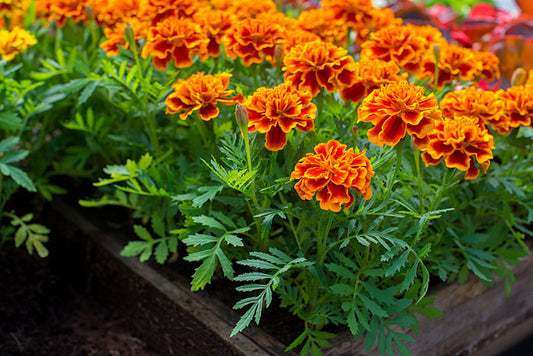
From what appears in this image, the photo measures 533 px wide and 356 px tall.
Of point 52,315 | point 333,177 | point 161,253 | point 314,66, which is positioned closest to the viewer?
point 333,177

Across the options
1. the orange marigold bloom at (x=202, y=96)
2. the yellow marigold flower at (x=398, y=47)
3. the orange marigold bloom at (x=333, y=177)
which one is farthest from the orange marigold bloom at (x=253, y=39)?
the orange marigold bloom at (x=333, y=177)

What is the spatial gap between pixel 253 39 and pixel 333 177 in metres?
0.41

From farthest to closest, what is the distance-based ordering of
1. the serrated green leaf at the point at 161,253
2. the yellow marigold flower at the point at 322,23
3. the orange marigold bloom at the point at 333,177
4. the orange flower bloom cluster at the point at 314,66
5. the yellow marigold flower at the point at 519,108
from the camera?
1. the yellow marigold flower at the point at 322,23
2. the serrated green leaf at the point at 161,253
3. the yellow marigold flower at the point at 519,108
4. the orange flower bloom cluster at the point at 314,66
5. the orange marigold bloom at the point at 333,177

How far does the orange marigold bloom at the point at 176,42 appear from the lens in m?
1.15

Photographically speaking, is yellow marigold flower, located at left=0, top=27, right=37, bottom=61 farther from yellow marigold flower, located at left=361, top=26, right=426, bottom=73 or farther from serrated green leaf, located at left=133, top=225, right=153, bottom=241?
yellow marigold flower, located at left=361, top=26, right=426, bottom=73

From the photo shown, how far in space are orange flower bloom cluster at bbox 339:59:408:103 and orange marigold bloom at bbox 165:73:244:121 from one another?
0.22 meters

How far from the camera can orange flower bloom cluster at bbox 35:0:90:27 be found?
1.46 m

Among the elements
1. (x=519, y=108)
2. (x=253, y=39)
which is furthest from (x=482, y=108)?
(x=253, y=39)

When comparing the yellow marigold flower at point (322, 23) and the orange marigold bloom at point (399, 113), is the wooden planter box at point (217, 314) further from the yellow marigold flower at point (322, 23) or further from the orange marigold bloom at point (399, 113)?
the yellow marigold flower at point (322, 23)

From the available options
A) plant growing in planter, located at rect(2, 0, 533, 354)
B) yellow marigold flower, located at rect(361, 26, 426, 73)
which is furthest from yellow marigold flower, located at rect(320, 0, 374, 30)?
yellow marigold flower, located at rect(361, 26, 426, 73)

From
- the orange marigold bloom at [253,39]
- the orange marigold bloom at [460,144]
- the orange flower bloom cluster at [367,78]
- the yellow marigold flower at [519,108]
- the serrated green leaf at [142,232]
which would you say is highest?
the orange marigold bloom at [253,39]

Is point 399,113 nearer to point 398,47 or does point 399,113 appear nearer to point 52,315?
point 398,47

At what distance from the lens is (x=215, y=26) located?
1236 mm

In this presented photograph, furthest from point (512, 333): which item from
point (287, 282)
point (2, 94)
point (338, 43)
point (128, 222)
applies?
point (2, 94)
